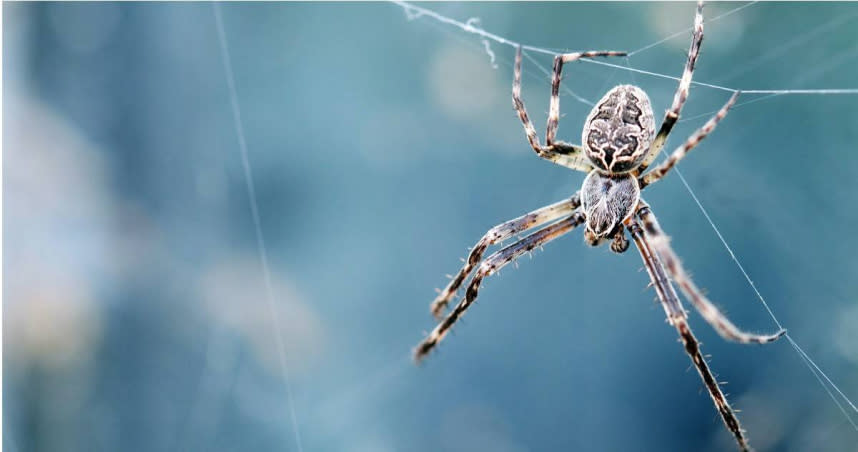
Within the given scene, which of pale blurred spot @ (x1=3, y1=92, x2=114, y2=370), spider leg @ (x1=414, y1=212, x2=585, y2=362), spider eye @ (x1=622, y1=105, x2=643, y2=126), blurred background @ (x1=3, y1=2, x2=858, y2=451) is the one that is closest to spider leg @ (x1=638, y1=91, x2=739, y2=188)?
spider eye @ (x1=622, y1=105, x2=643, y2=126)

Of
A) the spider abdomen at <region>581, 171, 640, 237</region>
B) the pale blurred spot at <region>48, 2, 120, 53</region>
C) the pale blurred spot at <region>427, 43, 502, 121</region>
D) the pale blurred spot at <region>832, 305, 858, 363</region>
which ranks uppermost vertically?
the pale blurred spot at <region>48, 2, 120, 53</region>

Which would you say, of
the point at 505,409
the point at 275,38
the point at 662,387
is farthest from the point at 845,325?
the point at 275,38

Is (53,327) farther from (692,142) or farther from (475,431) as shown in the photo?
(692,142)

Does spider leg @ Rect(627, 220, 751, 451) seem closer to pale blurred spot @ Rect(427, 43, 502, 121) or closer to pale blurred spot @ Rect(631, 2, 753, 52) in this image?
pale blurred spot @ Rect(631, 2, 753, 52)

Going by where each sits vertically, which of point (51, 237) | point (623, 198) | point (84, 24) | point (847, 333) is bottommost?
point (847, 333)

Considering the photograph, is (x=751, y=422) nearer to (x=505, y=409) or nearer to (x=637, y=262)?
(x=637, y=262)

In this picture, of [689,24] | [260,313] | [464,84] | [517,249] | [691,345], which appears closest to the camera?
[691,345]

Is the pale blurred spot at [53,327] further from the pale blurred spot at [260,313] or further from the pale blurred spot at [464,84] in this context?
→ the pale blurred spot at [464,84]

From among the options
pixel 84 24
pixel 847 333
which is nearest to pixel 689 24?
A: pixel 847 333
